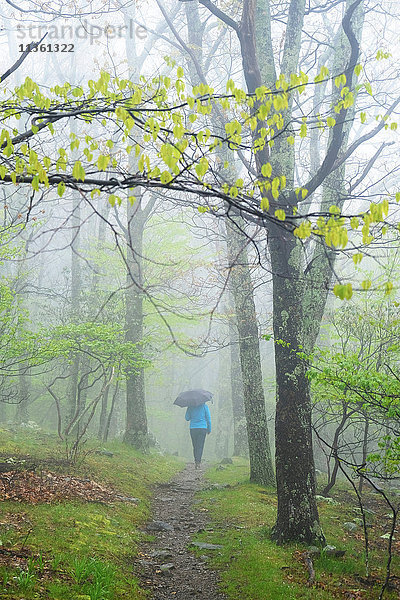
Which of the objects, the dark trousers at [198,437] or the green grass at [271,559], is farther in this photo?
the dark trousers at [198,437]

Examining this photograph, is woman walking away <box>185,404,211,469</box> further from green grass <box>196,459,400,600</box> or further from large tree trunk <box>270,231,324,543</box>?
large tree trunk <box>270,231,324,543</box>

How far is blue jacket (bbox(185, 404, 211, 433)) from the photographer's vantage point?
44.9 feet

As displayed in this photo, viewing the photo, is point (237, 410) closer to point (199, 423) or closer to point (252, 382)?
point (199, 423)

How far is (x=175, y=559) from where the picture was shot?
5.90m

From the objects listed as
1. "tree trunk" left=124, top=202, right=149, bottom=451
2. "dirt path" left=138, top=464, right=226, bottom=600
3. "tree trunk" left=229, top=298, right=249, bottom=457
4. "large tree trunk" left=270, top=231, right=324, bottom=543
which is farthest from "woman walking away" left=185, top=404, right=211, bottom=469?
"large tree trunk" left=270, top=231, right=324, bottom=543

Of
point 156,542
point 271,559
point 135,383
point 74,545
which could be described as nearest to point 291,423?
point 271,559

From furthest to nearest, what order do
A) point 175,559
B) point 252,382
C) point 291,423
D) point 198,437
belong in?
point 198,437 → point 252,382 → point 291,423 → point 175,559

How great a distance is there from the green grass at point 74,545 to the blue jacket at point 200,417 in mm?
4624

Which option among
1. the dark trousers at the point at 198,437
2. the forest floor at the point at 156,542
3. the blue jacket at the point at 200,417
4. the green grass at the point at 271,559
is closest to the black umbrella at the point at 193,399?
the blue jacket at the point at 200,417

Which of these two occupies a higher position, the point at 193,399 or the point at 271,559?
the point at 193,399

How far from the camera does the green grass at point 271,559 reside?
4785 millimetres

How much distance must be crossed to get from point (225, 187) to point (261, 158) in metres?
3.69

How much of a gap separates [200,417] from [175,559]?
25.7 feet

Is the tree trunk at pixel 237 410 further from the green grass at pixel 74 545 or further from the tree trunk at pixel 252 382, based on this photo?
the green grass at pixel 74 545
